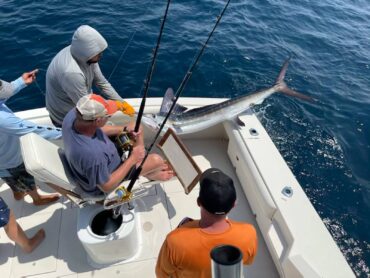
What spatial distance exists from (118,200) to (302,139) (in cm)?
359

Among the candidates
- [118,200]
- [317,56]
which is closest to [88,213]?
[118,200]

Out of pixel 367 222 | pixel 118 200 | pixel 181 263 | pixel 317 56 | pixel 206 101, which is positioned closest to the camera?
pixel 181 263

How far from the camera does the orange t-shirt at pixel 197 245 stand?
1.61m

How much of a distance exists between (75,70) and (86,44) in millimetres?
274

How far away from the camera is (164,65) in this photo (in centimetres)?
670

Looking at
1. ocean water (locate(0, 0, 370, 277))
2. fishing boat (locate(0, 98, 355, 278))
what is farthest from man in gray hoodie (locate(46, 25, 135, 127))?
ocean water (locate(0, 0, 370, 277))

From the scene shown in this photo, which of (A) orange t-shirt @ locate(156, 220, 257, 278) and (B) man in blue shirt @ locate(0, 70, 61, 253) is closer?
(A) orange t-shirt @ locate(156, 220, 257, 278)

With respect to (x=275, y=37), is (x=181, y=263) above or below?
above

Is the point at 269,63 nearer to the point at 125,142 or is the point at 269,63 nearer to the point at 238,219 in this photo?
the point at 238,219

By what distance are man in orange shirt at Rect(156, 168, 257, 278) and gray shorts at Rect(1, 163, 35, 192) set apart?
6.25ft

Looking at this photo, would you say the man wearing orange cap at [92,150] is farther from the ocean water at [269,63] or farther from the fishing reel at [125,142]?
the ocean water at [269,63]

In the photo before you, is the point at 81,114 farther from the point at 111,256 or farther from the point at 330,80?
the point at 330,80

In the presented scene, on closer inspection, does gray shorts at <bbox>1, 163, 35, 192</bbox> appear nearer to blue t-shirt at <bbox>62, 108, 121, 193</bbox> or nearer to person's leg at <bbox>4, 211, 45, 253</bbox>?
person's leg at <bbox>4, 211, 45, 253</bbox>

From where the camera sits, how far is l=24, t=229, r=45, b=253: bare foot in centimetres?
286
